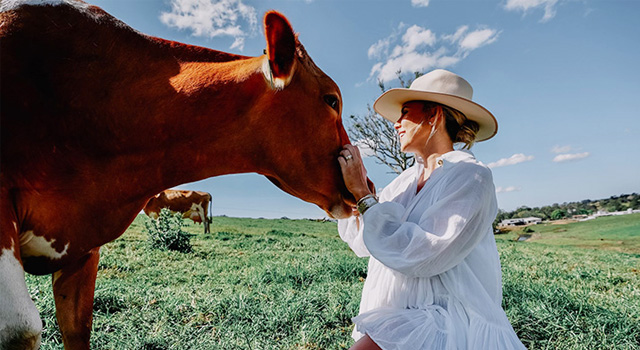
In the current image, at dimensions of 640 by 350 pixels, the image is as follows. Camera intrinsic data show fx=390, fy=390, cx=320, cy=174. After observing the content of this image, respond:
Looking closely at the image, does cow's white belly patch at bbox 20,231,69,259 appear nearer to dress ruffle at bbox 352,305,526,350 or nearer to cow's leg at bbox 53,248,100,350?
cow's leg at bbox 53,248,100,350

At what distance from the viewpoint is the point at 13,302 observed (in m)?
1.16

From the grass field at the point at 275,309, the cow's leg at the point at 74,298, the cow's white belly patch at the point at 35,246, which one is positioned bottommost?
the grass field at the point at 275,309

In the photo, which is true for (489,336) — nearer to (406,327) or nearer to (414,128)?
(406,327)

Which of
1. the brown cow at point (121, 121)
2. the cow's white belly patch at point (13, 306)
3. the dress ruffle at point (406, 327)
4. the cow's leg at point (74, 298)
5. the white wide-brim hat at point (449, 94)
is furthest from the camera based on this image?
the white wide-brim hat at point (449, 94)

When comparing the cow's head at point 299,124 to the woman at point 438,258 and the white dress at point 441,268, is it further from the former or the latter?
the white dress at point 441,268

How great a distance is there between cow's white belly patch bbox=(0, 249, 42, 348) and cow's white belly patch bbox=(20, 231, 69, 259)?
0.74 ft

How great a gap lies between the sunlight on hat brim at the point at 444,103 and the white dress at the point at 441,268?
36 centimetres

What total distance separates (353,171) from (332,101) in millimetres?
363

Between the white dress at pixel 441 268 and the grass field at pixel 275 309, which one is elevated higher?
the white dress at pixel 441 268

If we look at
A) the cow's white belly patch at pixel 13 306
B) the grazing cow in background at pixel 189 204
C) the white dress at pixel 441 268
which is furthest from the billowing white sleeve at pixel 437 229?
the grazing cow in background at pixel 189 204

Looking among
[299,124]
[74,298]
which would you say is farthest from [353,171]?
[74,298]

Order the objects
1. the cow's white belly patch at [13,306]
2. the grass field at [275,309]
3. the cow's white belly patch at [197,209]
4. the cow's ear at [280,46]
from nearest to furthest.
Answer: the cow's white belly patch at [13,306]
the cow's ear at [280,46]
the grass field at [275,309]
the cow's white belly patch at [197,209]

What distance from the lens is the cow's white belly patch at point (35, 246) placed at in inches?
56.7

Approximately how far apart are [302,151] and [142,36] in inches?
34.8
